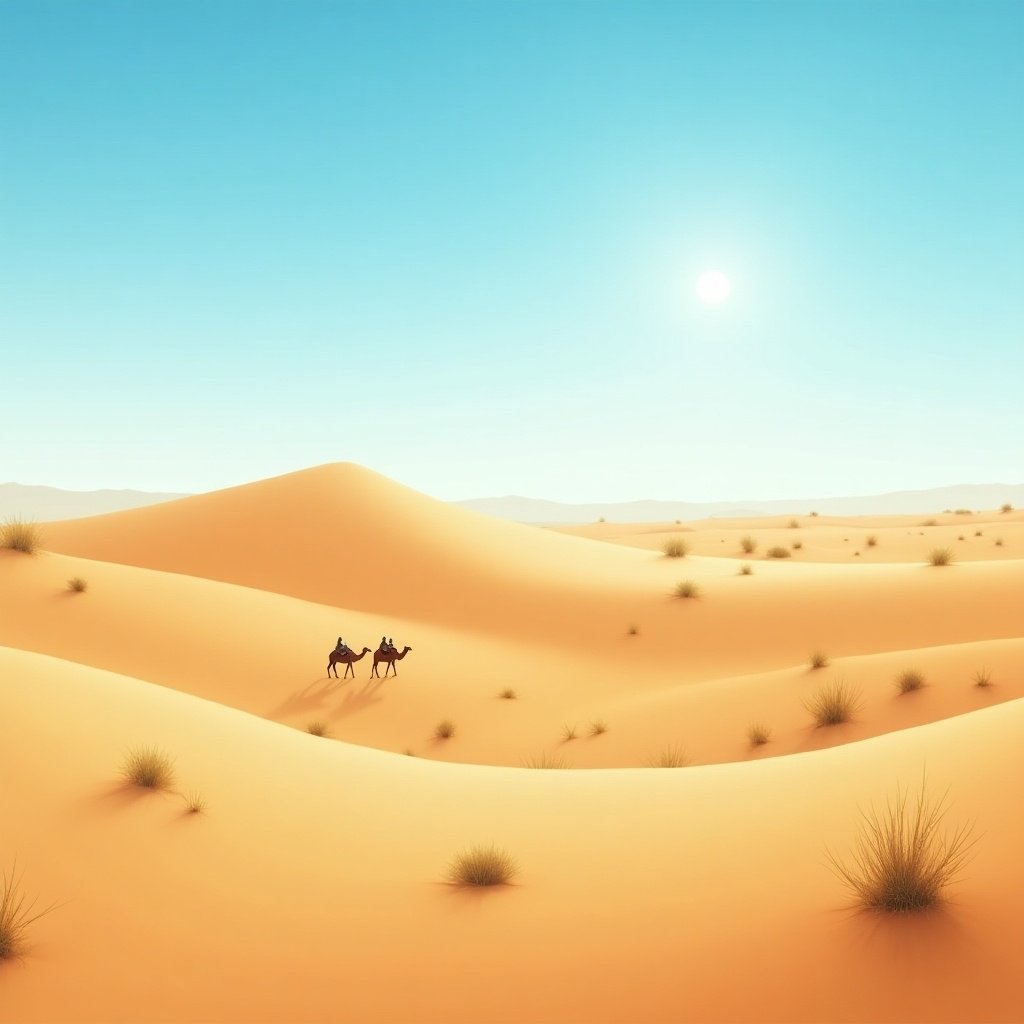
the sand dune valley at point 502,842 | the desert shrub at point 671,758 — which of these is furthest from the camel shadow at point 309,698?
the desert shrub at point 671,758

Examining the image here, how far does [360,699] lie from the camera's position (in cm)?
1578

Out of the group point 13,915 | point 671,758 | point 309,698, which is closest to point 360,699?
point 309,698

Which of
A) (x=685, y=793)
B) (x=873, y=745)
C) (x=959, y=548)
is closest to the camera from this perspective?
(x=685, y=793)

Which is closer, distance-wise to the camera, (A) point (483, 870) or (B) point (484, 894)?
(B) point (484, 894)

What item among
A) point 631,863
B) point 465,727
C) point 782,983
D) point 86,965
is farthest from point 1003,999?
point 465,727

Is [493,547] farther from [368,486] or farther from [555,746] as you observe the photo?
[555,746]

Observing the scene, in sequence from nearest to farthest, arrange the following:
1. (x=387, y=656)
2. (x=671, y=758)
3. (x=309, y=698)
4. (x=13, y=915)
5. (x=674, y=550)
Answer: (x=13, y=915) → (x=671, y=758) → (x=309, y=698) → (x=387, y=656) → (x=674, y=550)

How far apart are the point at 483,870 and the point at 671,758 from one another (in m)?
6.80

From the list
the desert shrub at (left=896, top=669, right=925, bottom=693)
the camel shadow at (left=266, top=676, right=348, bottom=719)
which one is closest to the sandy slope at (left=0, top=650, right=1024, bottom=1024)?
the desert shrub at (left=896, top=669, right=925, bottom=693)

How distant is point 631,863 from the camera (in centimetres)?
547

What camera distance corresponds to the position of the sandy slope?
3.97m

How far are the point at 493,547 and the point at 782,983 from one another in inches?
992

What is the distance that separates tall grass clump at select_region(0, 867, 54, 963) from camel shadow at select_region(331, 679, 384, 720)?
9976 mm

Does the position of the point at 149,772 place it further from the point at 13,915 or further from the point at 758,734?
the point at 758,734
